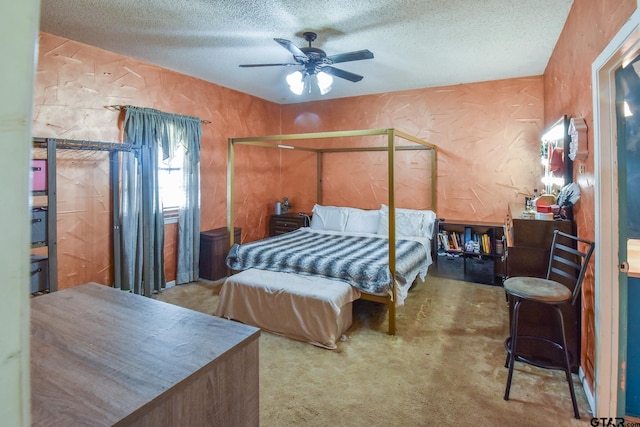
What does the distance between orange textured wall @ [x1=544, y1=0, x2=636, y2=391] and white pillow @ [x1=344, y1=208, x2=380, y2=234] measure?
95.5 inches

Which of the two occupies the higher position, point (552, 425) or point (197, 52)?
point (197, 52)

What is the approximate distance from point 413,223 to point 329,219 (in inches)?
46.0

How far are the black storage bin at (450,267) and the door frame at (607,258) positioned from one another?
2.59m

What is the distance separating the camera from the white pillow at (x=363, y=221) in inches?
180

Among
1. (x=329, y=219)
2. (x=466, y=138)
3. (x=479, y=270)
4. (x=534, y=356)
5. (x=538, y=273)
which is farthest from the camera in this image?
(x=329, y=219)

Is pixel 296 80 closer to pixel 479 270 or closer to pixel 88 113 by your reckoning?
pixel 88 113

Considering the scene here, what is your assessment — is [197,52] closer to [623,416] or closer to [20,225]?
[20,225]

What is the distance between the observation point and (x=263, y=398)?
2045 millimetres

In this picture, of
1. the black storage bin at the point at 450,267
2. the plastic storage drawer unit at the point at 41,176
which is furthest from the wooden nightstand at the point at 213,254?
the black storage bin at the point at 450,267

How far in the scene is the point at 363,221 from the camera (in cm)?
464

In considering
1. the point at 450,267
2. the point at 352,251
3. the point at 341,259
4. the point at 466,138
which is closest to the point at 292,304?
the point at 341,259

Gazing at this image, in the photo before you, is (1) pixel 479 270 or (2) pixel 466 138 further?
(2) pixel 466 138

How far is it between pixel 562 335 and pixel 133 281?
365 centimetres

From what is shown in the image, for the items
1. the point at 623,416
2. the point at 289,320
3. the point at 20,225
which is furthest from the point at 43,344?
the point at 623,416
